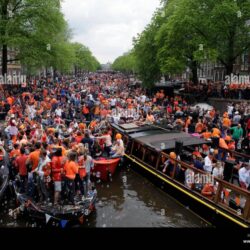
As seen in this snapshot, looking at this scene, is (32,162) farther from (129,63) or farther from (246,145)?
(129,63)

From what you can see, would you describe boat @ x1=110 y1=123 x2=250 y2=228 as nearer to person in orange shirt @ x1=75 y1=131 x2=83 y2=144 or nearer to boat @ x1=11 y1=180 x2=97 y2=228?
person in orange shirt @ x1=75 y1=131 x2=83 y2=144

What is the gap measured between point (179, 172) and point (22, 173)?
5.05 m

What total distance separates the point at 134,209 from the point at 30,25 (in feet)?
88.4

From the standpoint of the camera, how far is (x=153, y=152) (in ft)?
43.9

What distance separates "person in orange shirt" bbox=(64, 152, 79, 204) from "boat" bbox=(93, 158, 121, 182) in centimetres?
361

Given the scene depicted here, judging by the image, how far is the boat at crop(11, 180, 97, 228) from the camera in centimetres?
946

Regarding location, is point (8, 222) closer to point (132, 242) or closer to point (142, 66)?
point (132, 242)

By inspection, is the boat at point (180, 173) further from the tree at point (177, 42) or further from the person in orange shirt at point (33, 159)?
the tree at point (177, 42)

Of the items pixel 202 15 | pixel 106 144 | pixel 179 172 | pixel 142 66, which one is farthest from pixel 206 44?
pixel 179 172

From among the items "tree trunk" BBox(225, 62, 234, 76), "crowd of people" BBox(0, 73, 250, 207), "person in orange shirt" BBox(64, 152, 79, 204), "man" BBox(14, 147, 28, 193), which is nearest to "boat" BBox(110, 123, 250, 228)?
"crowd of people" BBox(0, 73, 250, 207)

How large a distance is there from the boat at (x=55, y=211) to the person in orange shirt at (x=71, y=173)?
0.36 meters

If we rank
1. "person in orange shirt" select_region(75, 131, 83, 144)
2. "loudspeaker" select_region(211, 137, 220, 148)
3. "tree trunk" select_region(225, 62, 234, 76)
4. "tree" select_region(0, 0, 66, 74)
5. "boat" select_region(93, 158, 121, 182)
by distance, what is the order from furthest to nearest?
"tree trunk" select_region(225, 62, 234, 76), "tree" select_region(0, 0, 66, 74), "person in orange shirt" select_region(75, 131, 83, 144), "boat" select_region(93, 158, 121, 182), "loudspeaker" select_region(211, 137, 220, 148)

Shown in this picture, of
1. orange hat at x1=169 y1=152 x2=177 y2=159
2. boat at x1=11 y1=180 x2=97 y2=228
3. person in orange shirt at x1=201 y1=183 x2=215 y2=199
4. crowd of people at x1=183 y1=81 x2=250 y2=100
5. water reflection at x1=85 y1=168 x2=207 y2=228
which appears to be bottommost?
water reflection at x1=85 y1=168 x2=207 y2=228

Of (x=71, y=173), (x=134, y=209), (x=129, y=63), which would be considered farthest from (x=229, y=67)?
(x=129, y=63)
